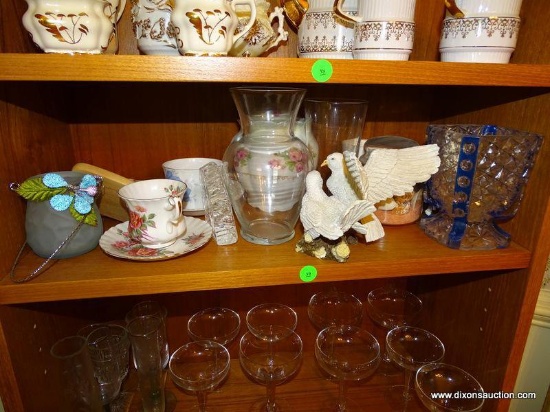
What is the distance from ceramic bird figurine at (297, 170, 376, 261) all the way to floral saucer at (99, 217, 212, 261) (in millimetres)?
159

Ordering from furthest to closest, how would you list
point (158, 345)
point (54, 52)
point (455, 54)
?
point (158, 345), point (455, 54), point (54, 52)

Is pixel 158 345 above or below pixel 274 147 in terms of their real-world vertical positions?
below

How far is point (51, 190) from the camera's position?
0.52 metres

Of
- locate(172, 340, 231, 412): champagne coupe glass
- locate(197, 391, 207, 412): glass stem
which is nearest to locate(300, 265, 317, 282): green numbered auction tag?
locate(172, 340, 231, 412): champagne coupe glass

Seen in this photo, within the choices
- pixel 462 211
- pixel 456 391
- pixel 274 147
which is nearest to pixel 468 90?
pixel 462 211

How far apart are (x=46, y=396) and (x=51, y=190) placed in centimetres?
33

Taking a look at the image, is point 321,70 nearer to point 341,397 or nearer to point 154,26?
point 154,26

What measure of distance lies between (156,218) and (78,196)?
11cm

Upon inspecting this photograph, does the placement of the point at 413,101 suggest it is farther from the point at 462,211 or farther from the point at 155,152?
the point at 155,152

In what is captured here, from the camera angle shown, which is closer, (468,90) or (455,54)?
(455,54)

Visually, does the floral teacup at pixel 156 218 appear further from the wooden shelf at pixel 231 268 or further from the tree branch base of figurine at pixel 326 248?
the tree branch base of figurine at pixel 326 248

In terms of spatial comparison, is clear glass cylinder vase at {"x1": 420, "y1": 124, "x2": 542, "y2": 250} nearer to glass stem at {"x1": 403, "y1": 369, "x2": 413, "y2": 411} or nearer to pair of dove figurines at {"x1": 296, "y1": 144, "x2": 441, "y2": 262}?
pair of dove figurines at {"x1": 296, "y1": 144, "x2": 441, "y2": 262}

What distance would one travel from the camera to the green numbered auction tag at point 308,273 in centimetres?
54

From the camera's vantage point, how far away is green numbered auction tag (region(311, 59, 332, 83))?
0.46 metres
